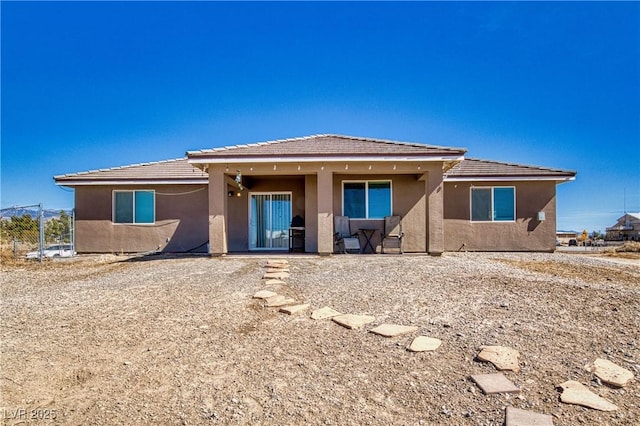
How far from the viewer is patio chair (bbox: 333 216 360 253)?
9.60 metres

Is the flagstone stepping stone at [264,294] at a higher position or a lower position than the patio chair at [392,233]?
lower

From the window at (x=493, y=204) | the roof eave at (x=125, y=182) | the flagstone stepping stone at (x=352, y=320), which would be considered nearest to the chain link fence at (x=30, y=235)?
the roof eave at (x=125, y=182)

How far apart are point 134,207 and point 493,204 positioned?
42.3 feet

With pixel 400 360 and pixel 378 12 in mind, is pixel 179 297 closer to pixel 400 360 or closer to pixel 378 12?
pixel 400 360

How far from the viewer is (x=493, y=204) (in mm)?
11992

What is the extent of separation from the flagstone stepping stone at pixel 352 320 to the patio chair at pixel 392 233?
20.7 ft

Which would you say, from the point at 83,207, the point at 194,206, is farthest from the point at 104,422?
the point at 83,207

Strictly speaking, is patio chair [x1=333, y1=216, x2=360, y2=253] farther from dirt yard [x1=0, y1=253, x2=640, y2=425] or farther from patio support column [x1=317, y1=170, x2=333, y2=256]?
dirt yard [x1=0, y1=253, x2=640, y2=425]

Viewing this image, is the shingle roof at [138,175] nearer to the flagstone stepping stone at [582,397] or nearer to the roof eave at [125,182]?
the roof eave at [125,182]

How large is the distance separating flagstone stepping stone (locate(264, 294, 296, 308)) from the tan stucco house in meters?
5.24

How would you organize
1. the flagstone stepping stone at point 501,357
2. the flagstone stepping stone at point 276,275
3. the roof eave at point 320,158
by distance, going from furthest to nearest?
the roof eave at point 320,158 < the flagstone stepping stone at point 276,275 < the flagstone stepping stone at point 501,357

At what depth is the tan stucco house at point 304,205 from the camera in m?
10.7

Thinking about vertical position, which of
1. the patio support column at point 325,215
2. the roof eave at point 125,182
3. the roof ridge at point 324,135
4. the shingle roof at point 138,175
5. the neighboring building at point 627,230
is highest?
the roof ridge at point 324,135

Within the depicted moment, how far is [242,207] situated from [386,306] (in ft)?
26.6
